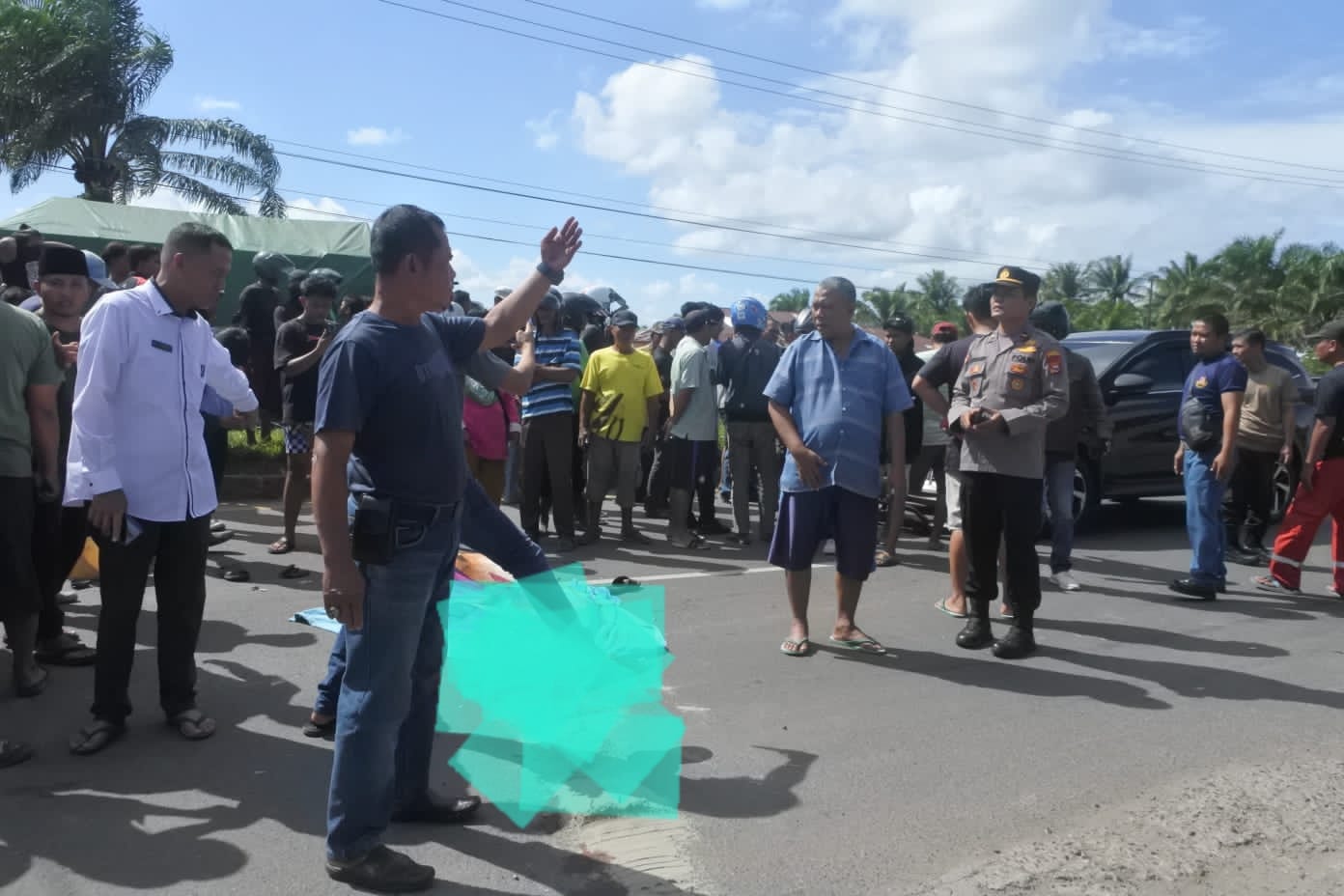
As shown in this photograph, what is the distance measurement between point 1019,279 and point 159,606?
14.6ft

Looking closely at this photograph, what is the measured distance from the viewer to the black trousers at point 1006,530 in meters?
6.05

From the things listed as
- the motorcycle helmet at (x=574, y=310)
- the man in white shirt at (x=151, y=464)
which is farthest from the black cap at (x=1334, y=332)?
the man in white shirt at (x=151, y=464)

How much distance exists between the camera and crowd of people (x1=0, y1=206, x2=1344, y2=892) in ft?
10.7

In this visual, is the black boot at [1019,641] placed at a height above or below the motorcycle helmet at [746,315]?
below

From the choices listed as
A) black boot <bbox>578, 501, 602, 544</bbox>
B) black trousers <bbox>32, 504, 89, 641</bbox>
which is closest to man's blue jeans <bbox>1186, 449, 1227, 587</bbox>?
black boot <bbox>578, 501, 602, 544</bbox>

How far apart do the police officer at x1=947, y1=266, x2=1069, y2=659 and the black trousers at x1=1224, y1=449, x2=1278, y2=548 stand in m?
3.81

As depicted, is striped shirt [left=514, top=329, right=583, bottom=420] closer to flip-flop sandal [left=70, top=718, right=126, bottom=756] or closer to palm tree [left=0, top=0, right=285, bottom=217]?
flip-flop sandal [left=70, top=718, right=126, bottom=756]

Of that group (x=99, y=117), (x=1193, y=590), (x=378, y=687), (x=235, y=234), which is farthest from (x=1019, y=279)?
(x=99, y=117)

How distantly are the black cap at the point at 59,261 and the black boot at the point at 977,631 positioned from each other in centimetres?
479

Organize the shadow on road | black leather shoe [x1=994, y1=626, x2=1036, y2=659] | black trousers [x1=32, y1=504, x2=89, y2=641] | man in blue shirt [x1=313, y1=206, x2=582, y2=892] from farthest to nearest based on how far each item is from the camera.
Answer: black leather shoe [x1=994, y1=626, x2=1036, y2=659]
the shadow on road
black trousers [x1=32, y1=504, x2=89, y2=641]
man in blue shirt [x1=313, y1=206, x2=582, y2=892]

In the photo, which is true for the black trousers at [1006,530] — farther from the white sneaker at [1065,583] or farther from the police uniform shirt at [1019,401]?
the white sneaker at [1065,583]

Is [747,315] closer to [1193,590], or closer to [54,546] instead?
[1193,590]

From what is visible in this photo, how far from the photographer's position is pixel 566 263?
379 cm

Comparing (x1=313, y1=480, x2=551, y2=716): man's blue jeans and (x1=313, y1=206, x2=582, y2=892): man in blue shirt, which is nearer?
(x1=313, y1=206, x2=582, y2=892): man in blue shirt
